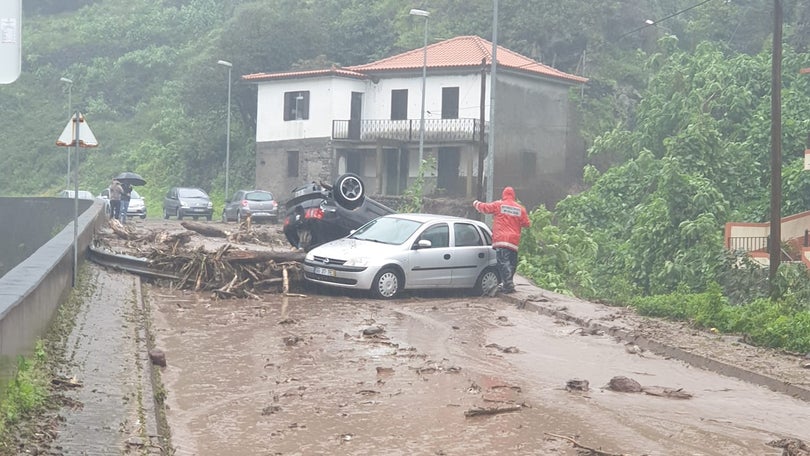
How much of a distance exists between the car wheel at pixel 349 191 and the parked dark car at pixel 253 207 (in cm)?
2763

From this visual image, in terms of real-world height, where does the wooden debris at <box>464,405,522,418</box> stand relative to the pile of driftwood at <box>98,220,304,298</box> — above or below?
below

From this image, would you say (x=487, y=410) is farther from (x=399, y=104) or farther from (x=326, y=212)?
(x=399, y=104)

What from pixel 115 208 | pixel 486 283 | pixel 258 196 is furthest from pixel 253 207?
pixel 486 283

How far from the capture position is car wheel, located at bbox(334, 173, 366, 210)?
22.7 metres

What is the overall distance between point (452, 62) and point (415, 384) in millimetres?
44229

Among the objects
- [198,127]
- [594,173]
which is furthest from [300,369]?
[198,127]

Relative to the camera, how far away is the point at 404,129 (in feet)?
185

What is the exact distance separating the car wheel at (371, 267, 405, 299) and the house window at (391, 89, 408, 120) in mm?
37554

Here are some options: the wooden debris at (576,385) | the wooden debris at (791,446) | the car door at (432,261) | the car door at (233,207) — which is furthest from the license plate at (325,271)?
the car door at (233,207)

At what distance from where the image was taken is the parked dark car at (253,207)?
50.6 metres

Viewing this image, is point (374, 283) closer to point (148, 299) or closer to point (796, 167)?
point (148, 299)

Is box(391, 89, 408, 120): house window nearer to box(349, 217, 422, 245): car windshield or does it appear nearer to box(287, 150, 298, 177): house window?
box(287, 150, 298, 177): house window

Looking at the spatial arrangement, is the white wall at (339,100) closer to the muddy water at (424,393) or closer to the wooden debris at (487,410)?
the muddy water at (424,393)

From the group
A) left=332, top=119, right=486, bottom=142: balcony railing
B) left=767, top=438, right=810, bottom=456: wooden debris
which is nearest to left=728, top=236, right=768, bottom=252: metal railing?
left=767, top=438, right=810, bottom=456: wooden debris
